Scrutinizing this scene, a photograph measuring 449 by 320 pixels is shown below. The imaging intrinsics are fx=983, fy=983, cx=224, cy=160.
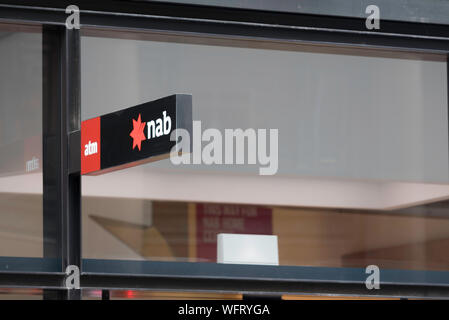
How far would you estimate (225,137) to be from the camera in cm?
714

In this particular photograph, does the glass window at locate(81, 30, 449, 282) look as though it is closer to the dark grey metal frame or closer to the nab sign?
the dark grey metal frame

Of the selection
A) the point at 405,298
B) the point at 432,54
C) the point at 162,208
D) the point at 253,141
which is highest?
the point at 432,54

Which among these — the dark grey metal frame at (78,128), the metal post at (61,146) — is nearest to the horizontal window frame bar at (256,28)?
the dark grey metal frame at (78,128)

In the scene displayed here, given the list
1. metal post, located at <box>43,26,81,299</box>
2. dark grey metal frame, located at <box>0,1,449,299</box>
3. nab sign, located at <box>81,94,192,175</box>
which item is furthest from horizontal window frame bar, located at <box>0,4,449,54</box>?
nab sign, located at <box>81,94,192,175</box>

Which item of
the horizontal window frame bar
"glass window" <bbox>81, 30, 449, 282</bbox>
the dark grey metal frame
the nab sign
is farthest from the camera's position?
"glass window" <bbox>81, 30, 449, 282</bbox>

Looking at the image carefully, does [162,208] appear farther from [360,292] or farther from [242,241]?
[360,292]

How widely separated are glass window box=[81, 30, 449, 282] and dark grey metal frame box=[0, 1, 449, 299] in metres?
0.12

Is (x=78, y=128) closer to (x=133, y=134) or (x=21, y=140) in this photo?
(x=21, y=140)

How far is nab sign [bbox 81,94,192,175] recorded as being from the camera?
5410 millimetres

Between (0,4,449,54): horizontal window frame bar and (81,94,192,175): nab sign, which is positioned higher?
(0,4,449,54): horizontal window frame bar

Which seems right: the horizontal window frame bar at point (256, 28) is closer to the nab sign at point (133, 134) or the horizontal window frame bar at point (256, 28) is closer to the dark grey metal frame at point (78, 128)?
the dark grey metal frame at point (78, 128)

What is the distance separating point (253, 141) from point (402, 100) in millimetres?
1277

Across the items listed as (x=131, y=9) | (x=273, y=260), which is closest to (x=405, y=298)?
(x=273, y=260)

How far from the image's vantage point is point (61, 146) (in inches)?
267
